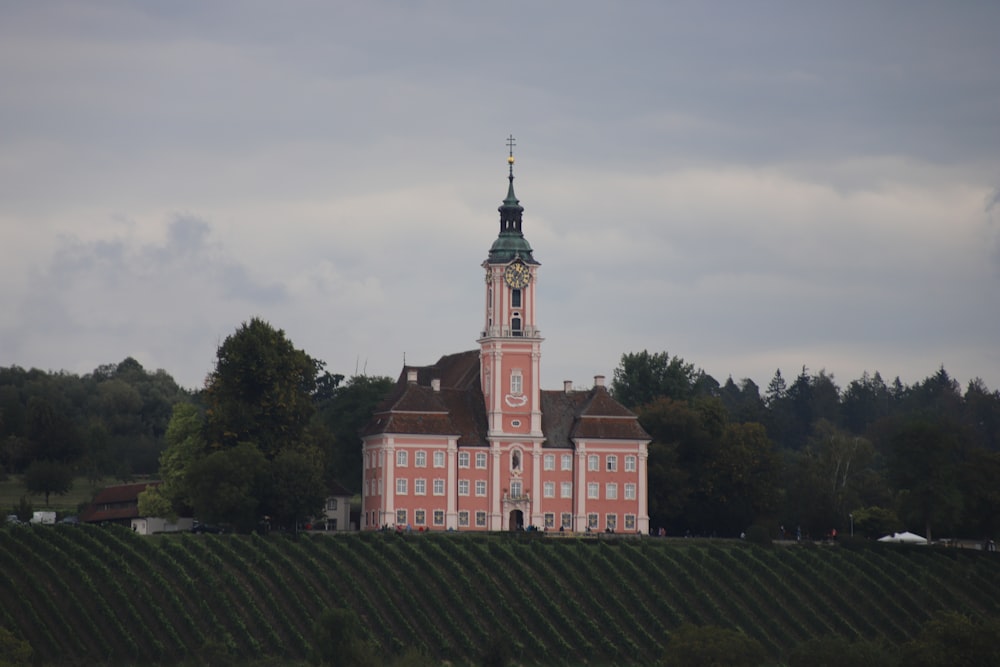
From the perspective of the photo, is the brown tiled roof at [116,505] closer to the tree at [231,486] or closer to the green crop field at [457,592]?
the tree at [231,486]

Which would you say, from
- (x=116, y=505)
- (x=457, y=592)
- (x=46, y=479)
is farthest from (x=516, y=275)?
(x=46, y=479)

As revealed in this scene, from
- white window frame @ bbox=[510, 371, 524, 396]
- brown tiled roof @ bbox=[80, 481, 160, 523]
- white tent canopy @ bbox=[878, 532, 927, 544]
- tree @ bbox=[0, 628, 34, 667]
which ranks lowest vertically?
tree @ bbox=[0, 628, 34, 667]

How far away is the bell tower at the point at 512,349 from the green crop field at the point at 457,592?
1099cm

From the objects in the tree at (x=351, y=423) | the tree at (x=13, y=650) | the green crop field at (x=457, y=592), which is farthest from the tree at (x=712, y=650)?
the tree at (x=351, y=423)

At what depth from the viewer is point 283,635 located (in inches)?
3442

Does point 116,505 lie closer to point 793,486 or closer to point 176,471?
point 176,471

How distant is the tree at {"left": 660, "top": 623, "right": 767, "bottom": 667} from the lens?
74.4 m

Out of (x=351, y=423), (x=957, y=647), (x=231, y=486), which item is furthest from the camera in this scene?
(x=351, y=423)

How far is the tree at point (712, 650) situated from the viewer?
74438 millimetres

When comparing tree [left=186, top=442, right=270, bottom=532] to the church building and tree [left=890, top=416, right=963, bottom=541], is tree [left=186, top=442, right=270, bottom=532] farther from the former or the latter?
tree [left=890, top=416, right=963, bottom=541]

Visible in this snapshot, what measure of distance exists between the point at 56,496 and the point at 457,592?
144 feet

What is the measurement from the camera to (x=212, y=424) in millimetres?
105188

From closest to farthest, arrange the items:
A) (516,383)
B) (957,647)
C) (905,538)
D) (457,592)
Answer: (957,647) → (457,592) → (905,538) → (516,383)

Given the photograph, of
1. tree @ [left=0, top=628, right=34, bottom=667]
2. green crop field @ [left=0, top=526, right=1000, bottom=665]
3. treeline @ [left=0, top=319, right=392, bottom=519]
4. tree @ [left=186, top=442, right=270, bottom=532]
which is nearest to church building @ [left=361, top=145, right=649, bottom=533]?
treeline @ [left=0, top=319, right=392, bottom=519]
